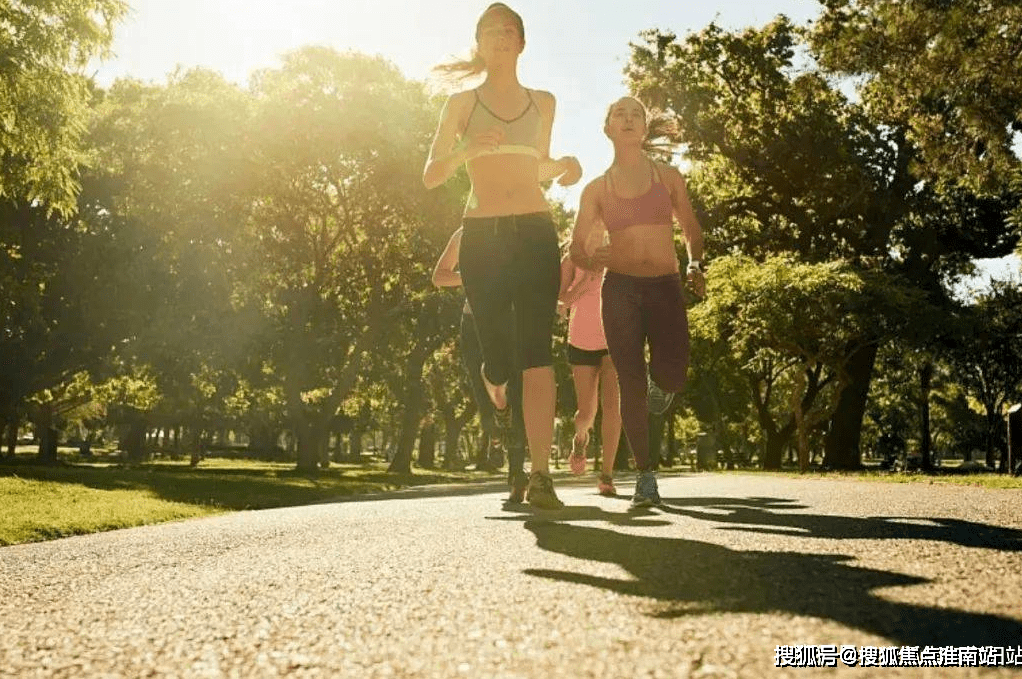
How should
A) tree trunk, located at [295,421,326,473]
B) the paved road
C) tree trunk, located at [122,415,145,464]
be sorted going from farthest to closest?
tree trunk, located at [122,415,145,464]
tree trunk, located at [295,421,326,473]
the paved road

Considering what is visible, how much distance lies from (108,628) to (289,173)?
24.9 metres

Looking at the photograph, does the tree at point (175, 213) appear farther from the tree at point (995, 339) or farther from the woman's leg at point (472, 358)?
the tree at point (995, 339)

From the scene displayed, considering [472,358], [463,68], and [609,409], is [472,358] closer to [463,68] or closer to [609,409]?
[609,409]

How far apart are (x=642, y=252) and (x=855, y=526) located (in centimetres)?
242

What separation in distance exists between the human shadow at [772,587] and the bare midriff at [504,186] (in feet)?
7.75

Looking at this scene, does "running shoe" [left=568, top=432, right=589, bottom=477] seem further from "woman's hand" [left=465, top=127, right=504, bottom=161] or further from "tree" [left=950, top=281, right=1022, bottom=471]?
"tree" [left=950, top=281, right=1022, bottom=471]

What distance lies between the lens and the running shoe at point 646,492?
584cm

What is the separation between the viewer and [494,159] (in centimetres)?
560

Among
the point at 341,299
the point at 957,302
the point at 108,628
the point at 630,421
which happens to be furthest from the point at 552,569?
the point at 957,302

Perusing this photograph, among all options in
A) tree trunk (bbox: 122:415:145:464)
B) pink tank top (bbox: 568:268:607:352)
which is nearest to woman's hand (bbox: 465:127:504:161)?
pink tank top (bbox: 568:268:607:352)

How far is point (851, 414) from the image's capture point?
28875 millimetres

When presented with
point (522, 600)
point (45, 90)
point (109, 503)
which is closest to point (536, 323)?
point (522, 600)

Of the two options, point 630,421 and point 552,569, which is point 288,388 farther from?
point 552,569

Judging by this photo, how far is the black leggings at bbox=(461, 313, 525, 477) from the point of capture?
223 inches
